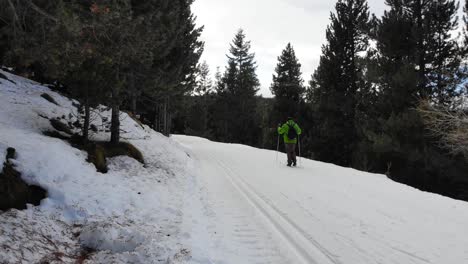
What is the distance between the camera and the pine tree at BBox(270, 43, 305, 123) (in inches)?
1526

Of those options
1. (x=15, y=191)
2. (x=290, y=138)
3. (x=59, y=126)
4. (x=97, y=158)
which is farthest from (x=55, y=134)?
(x=290, y=138)

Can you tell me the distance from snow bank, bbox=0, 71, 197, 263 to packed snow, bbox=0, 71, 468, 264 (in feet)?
0.06

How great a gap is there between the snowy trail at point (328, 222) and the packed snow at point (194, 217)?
0.07 ft

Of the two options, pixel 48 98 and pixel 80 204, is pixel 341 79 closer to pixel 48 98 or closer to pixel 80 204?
pixel 48 98

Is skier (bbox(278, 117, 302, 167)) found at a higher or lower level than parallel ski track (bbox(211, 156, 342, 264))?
higher

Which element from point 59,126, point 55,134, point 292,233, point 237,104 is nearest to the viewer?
point 292,233

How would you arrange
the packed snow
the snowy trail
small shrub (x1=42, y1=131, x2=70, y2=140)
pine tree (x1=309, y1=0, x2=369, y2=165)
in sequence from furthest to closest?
pine tree (x1=309, y1=0, x2=369, y2=165) < small shrub (x1=42, y1=131, x2=70, y2=140) < the snowy trail < the packed snow

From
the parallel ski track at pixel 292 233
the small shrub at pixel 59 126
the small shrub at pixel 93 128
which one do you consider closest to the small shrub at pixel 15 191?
the small shrub at pixel 59 126

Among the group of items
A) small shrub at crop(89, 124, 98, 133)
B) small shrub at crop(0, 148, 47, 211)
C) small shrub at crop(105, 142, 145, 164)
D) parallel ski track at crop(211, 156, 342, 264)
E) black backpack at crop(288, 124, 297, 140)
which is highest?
black backpack at crop(288, 124, 297, 140)

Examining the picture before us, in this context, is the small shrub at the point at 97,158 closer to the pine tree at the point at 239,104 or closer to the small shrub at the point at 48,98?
the small shrub at the point at 48,98

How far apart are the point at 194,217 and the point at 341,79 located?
2610 centimetres

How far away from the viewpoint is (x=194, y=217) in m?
6.36

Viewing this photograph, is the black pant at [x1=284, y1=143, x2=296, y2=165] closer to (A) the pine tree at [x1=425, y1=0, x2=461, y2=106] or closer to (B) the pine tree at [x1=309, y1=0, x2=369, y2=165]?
(A) the pine tree at [x1=425, y1=0, x2=461, y2=106]

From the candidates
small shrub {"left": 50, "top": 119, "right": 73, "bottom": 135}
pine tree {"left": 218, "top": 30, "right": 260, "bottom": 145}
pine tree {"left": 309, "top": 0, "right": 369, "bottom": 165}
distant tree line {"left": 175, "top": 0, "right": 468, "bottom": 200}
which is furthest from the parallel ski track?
pine tree {"left": 218, "top": 30, "right": 260, "bottom": 145}
